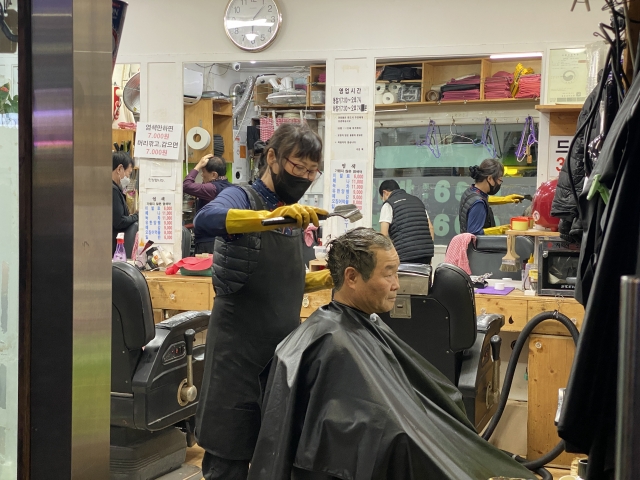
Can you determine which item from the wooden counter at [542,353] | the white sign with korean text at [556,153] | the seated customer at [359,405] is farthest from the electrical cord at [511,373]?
the seated customer at [359,405]

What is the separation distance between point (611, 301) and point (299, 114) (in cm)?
709

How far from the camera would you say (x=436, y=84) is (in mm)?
7598

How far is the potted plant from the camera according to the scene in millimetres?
1043

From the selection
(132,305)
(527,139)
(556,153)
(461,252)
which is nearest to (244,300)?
(132,305)

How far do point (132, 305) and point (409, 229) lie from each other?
2.73 metres

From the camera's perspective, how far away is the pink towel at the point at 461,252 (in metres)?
5.01

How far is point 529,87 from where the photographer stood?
22.8 ft

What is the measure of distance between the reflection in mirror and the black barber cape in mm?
1181

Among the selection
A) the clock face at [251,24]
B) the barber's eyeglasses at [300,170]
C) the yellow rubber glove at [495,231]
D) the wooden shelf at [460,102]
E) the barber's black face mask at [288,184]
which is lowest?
the yellow rubber glove at [495,231]

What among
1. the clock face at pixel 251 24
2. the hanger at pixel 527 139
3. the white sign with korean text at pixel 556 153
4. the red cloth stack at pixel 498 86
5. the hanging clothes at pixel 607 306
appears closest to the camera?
the hanging clothes at pixel 607 306

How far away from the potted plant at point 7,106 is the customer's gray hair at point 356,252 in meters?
1.52

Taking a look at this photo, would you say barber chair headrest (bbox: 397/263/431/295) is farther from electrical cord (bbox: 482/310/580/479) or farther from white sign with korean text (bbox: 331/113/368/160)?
white sign with korean text (bbox: 331/113/368/160)

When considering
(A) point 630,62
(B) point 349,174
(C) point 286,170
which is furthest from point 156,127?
(A) point 630,62

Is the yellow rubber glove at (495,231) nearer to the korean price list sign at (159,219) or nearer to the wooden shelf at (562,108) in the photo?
the wooden shelf at (562,108)
